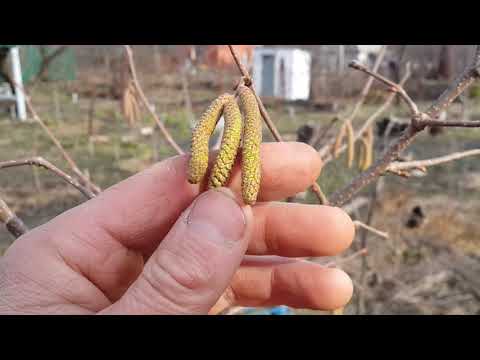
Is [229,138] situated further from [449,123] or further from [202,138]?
[449,123]

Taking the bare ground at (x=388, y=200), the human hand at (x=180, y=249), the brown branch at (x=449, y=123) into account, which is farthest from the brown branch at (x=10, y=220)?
the bare ground at (x=388, y=200)

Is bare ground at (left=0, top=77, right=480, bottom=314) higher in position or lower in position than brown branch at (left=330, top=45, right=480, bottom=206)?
lower

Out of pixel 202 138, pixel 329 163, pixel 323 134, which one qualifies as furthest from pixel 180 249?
pixel 329 163

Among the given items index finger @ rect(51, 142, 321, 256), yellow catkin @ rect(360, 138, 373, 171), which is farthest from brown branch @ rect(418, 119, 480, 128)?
yellow catkin @ rect(360, 138, 373, 171)

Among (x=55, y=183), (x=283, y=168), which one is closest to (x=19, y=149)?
(x=55, y=183)

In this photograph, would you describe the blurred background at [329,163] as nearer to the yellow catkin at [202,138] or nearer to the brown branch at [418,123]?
the brown branch at [418,123]

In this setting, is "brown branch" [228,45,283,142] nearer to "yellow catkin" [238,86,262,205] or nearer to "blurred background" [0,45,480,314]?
"yellow catkin" [238,86,262,205]

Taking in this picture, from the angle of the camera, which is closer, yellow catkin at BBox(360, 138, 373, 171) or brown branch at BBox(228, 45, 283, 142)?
brown branch at BBox(228, 45, 283, 142)

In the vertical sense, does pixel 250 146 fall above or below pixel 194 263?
above
